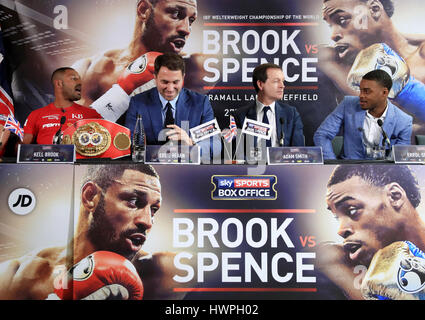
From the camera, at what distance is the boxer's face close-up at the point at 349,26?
13.8 ft

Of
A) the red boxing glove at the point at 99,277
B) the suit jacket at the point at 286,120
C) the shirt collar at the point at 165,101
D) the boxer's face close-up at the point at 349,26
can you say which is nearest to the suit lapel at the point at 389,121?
the boxer's face close-up at the point at 349,26

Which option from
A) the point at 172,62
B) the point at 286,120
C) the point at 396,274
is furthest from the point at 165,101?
the point at 396,274

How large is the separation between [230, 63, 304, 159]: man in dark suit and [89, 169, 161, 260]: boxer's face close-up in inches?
61.4

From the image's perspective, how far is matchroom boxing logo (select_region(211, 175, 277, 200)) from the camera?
8.30ft

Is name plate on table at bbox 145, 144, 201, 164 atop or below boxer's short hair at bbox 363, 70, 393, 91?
below

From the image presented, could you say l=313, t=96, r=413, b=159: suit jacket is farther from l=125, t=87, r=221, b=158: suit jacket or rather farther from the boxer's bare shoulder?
the boxer's bare shoulder

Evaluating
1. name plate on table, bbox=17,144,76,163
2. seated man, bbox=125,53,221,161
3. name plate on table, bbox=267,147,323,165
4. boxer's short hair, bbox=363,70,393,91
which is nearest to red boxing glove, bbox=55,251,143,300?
name plate on table, bbox=17,144,76,163

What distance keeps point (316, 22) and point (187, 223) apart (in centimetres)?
250

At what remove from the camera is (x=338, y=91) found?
4246 millimetres

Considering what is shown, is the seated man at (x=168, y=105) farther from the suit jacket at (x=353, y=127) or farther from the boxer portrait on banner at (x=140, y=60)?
the suit jacket at (x=353, y=127)

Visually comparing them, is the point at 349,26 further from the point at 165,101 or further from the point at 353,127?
the point at 165,101

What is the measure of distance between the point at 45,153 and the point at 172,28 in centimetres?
211

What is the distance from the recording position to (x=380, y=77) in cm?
394

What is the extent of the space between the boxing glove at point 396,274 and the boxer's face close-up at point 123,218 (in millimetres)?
1167
